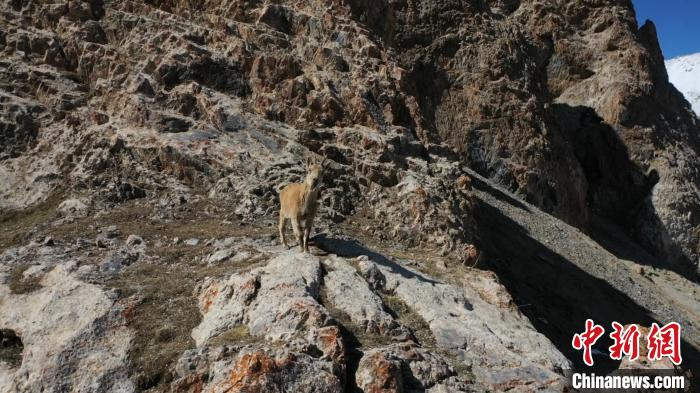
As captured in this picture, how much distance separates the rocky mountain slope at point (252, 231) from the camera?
26.7 ft

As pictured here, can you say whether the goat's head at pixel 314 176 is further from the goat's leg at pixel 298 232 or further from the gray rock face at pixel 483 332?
the gray rock face at pixel 483 332

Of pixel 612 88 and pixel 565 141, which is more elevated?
pixel 612 88

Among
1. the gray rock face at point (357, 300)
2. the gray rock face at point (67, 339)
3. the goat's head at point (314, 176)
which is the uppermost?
the goat's head at point (314, 176)

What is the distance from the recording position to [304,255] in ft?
35.0

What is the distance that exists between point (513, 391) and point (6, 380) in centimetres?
732

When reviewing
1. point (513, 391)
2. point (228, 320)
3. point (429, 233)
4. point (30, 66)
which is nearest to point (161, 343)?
point (228, 320)

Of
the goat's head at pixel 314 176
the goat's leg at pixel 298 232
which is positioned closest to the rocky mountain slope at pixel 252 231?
the goat's leg at pixel 298 232

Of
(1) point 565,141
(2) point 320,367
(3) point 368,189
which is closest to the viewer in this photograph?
(2) point 320,367

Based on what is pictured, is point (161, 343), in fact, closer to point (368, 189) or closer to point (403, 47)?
point (368, 189)

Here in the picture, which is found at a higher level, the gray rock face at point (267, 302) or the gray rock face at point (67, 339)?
the gray rock face at point (267, 302)

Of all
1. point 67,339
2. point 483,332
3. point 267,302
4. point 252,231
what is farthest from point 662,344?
point 67,339

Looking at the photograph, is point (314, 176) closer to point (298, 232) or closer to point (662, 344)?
point (298, 232)

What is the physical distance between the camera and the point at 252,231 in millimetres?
12992

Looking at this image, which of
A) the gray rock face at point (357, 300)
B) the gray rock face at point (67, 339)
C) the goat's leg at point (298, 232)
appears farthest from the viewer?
the goat's leg at point (298, 232)
